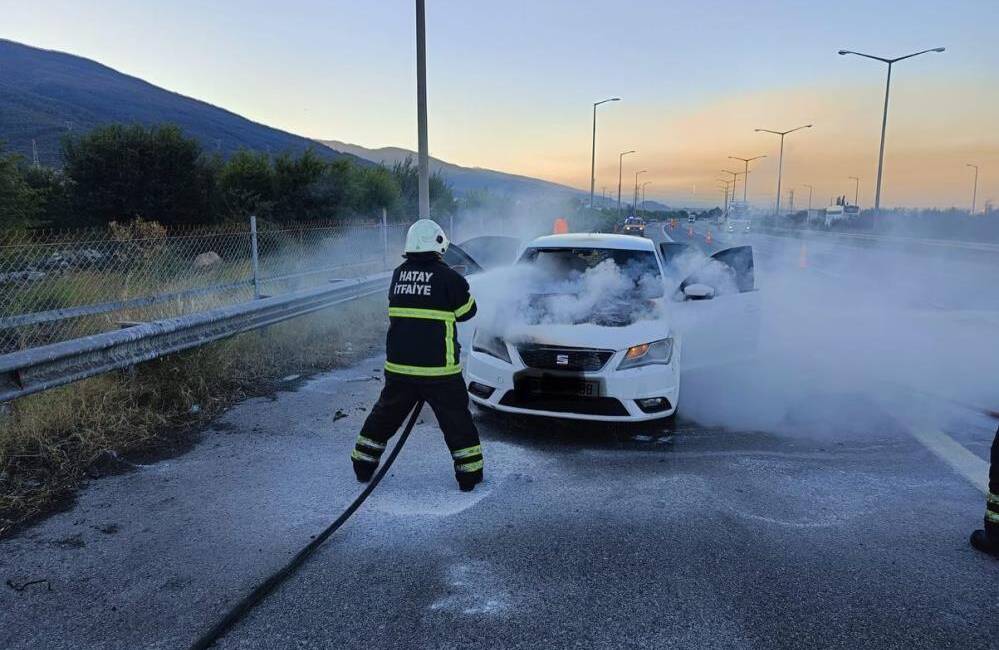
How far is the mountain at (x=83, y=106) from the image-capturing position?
8219cm

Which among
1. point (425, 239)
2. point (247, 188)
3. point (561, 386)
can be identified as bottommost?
point (561, 386)

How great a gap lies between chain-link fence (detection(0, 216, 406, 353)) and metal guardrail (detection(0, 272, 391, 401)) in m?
0.68

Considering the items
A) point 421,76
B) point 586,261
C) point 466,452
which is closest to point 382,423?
point 466,452

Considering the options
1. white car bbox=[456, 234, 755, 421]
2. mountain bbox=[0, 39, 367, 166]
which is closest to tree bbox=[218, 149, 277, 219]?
white car bbox=[456, 234, 755, 421]

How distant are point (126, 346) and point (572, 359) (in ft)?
11.1

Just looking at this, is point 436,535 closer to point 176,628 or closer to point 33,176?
point 176,628

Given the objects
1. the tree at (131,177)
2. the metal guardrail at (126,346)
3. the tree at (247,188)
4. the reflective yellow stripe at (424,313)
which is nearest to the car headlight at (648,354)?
the reflective yellow stripe at (424,313)

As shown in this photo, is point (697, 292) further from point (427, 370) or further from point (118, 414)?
point (118, 414)

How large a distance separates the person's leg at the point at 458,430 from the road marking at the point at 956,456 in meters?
3.21

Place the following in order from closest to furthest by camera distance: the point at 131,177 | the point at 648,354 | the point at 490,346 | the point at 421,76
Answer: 1. the point at 648,354
2. the point at 490,346
3. the point at 421,76
4. the point at 131,177

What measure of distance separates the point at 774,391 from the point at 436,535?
4.34 meters

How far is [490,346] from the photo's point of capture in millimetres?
5285

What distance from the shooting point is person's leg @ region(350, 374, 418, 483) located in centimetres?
418

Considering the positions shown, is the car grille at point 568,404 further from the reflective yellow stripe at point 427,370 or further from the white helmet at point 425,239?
the white helmet at point 425,239
